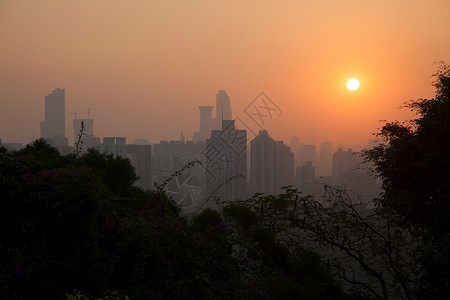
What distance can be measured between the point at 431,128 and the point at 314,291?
14.8 feet

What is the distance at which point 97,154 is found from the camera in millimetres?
14219

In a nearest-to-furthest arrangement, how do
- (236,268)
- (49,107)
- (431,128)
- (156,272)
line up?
(156,272), (236,268), (431,128), (49,107)

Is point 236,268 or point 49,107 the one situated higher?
point 49,107

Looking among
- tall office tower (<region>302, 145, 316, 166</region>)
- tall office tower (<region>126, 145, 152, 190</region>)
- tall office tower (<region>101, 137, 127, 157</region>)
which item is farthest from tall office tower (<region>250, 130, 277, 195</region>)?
tall office tower (<region>302, 145, 316, 166</region>)

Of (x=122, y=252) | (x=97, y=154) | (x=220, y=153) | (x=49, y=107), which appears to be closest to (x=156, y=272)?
(x=122, y=252)

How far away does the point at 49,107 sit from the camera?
8912 cm

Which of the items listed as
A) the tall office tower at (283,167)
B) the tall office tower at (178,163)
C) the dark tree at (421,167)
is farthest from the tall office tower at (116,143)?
the dark tree at (421,167)

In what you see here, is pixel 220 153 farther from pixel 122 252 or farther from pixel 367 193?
pixel 122 252

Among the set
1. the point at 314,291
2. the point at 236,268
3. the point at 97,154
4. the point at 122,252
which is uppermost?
the point at 97,154

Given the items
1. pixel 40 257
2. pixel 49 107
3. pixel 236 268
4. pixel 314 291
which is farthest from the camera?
pixel 49 107

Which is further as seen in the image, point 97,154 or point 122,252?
point 97,154

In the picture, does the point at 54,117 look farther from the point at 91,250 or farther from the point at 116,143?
the point at 91,250

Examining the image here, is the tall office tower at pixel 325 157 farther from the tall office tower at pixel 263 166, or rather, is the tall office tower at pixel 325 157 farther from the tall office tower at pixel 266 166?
the tall office tower at pixel 263 166

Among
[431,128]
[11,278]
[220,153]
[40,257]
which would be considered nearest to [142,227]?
[40,257]
